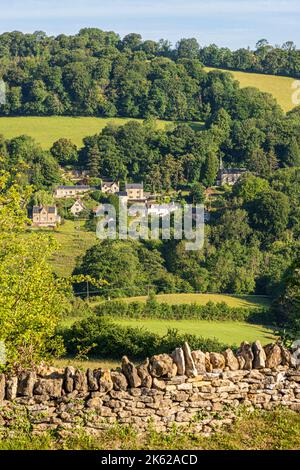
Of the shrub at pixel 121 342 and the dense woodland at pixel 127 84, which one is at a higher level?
the dense woodland at pixel 127 84

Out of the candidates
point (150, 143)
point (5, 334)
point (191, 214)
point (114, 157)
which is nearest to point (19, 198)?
point (5, 334)

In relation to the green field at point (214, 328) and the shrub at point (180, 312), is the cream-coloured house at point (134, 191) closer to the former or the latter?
the shrub at point (180, 312)

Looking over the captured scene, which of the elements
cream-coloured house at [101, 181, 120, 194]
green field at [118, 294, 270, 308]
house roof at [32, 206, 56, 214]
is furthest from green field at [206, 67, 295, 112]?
green field at [118, 294, 270, 308]

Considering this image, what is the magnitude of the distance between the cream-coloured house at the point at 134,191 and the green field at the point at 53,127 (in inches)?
861

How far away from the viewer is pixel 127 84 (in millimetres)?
144625

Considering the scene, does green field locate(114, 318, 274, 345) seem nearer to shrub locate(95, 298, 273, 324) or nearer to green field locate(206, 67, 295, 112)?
shrub locate(95, 298, 273, 324)

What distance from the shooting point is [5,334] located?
12.9m

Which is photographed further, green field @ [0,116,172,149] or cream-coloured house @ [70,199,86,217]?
green field @ [0,116,172,149]

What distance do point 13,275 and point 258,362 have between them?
17.3 feet

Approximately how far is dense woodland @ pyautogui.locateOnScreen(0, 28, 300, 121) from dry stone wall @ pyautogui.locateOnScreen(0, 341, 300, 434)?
410 feet

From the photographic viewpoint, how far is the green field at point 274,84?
147m

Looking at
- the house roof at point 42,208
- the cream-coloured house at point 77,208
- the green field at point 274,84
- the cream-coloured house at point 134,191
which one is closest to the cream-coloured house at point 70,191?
the cream-coloured house at point 134,191

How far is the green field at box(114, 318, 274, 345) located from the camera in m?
34.2
